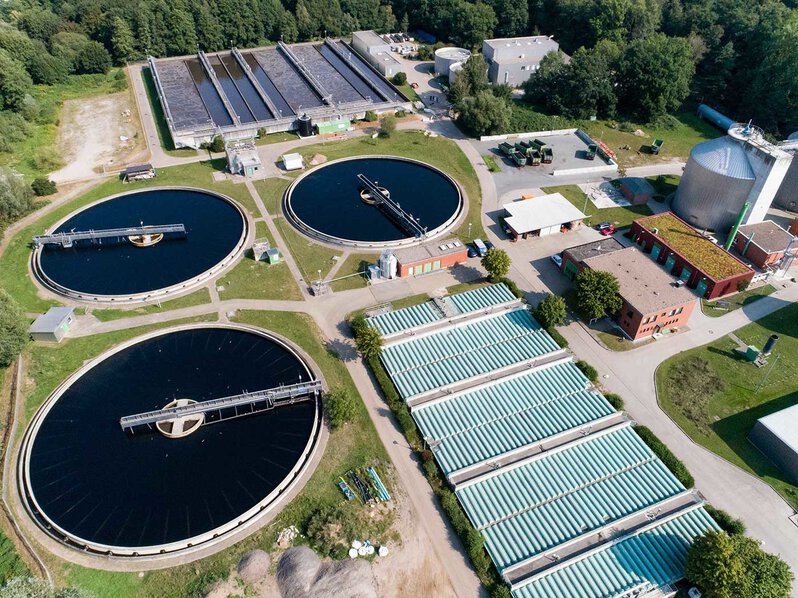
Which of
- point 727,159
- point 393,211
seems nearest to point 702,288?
point 727,159

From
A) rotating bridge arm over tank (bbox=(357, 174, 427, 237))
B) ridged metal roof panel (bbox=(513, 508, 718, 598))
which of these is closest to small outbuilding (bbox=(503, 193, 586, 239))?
rotating bridge arm over tank (bbox=(357, 174, 427, 237))

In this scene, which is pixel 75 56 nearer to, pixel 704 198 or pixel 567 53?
pixel 567 53

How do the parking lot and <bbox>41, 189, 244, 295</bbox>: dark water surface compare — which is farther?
the parking lot

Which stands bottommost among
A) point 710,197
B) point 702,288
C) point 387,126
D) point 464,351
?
point 464,351

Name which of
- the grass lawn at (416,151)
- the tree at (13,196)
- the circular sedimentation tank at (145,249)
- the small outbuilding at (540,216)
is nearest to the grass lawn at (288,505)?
the circular sedimentation tank at (145,249)

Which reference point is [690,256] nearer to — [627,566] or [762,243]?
[762,243]

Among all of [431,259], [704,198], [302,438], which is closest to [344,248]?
[431,259]

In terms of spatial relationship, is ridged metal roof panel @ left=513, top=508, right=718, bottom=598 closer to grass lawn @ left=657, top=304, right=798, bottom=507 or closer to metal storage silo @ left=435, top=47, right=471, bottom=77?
grass lawn @ left=657, top=304, right=798, bottom=507
